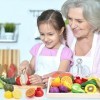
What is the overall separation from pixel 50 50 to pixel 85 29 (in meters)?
0.19

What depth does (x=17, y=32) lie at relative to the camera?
212cm

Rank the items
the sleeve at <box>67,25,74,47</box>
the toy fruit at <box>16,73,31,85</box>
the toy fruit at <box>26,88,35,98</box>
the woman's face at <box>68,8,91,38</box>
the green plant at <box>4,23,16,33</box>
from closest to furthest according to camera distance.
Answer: the toy fruit at <box>26,88,35,98</box>, the toy fruit at <box>16,73,31,85</box>, the woman's face at <box>68,8,91,38</box>, the sleeve at <box>67,25,74,47</box>, the green plant at <box>4,23,16,33</box>

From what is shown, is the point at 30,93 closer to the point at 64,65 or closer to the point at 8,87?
the point at 8,87

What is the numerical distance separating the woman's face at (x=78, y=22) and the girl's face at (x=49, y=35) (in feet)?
0.28

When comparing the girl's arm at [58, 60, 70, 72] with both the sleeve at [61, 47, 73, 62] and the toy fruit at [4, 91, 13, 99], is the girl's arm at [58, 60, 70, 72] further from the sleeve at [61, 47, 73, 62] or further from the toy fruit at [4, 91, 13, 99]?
the toy fruit at [4, 91, 13, 99]

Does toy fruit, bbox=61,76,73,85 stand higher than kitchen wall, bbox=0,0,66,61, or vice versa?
kitchen wall, bbox=0,0,66,61

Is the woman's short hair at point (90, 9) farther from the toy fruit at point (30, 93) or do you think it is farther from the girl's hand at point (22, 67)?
the toy fruit at point (30, 93)

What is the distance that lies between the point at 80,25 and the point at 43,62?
0.80 ft

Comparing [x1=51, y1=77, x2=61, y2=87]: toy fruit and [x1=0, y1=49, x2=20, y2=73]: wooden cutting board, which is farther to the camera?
[x1=0, y1=49, x2=20, y2=73]: wooden cutting board

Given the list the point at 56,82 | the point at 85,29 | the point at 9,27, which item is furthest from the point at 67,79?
the point at 9,27

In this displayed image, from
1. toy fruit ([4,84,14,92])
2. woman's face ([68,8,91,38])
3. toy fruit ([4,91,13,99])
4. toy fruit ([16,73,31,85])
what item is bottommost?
toy fruit ([4,91,13,99])

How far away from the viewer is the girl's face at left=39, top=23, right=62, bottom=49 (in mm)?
1503

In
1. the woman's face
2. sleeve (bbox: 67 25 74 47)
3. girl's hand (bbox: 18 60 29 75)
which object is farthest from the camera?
sleeve (bbox: 67 25 74 47)

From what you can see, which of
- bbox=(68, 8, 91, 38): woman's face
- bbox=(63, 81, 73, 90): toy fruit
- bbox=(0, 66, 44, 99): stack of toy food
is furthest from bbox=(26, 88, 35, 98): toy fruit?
bbox=(68, 8, 91, 38): woman's face
